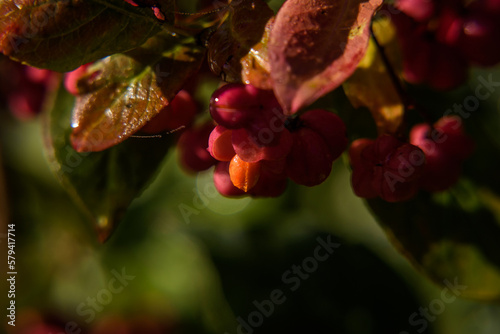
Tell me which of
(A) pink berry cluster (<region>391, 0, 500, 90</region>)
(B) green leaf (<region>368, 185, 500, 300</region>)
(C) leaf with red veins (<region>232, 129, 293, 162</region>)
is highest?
(C) leaf with red veins (<region>232, 129, 293, 162</region>)

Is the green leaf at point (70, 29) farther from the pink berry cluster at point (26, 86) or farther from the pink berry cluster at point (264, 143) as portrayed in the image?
the pink berry cluster at point (26, 86)

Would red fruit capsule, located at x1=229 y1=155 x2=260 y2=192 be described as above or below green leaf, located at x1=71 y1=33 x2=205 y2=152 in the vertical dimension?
below

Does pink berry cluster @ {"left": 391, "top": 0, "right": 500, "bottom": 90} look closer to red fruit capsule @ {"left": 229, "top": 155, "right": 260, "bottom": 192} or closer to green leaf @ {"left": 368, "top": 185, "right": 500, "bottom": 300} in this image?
green leaf @ {"left": 368, "top": 185, "right": 500, "bottom": 300}

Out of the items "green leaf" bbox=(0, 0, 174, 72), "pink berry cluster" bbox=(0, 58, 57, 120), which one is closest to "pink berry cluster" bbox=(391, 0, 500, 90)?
"green leaf" bbox=(0, 0, 174, 72)

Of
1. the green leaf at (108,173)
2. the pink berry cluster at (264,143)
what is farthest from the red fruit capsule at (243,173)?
the green leaf at (108,173)

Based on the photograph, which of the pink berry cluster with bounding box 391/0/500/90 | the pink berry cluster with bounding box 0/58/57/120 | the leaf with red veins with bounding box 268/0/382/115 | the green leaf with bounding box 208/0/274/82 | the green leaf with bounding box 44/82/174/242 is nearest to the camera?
the leaf with red veins with bounding box 268/0/382/115

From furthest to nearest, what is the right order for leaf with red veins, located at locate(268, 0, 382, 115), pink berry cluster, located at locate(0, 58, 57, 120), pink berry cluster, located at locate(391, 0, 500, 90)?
pink berry cluster, located at locate(0, 58, 57, 120), pink berry cluster, located at locate(391, 0, 500, 90), leaf with red veins, located at locate(268, 0, 382, 115)
